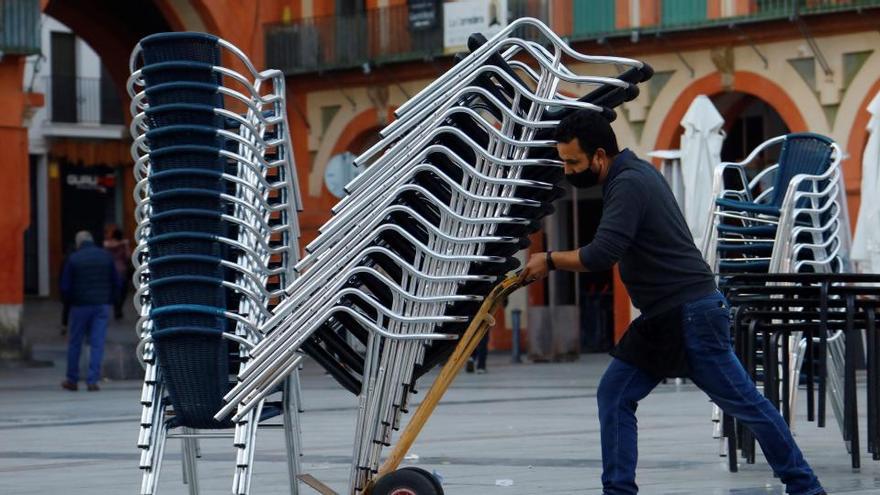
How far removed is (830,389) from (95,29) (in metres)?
28.7

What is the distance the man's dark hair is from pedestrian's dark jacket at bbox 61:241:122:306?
15.9m

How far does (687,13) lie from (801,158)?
20451mm

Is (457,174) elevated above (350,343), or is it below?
above

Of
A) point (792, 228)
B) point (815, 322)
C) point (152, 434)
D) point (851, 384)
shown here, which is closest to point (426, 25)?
point (792, 228)

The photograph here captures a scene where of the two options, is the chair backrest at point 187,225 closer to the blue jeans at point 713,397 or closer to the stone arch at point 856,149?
the blue jeans at point 713,397

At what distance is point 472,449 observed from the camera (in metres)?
12.6

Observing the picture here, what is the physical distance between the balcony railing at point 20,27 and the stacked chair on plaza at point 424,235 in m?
23.6

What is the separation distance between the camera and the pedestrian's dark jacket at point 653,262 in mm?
7605

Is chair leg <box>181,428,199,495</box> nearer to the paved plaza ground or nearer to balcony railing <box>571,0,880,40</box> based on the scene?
the paved plaza ground

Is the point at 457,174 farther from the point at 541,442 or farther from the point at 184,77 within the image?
the point at 541,442

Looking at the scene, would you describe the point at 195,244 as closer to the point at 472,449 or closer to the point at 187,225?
the point at 187,225

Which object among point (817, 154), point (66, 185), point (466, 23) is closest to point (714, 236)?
point (817, 154)

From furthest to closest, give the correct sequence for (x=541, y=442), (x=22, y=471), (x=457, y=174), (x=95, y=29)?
(x=95, y=29) → (x=541, y=442) → (x=22, y=471) → (x=457, y=174)

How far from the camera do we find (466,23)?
34.9 meters
